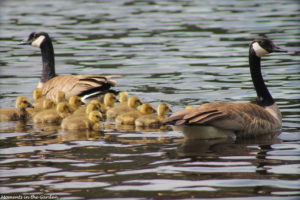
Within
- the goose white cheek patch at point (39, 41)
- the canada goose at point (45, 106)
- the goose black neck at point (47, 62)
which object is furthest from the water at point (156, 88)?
the goose white cheek patch at point (39, 41)

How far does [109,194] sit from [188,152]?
2283 mm

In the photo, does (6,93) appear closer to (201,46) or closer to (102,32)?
(201,46)

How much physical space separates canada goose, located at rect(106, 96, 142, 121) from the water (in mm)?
934

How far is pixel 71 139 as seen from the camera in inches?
416

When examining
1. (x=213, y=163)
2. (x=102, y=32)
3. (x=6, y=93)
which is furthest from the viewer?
(x=102, y=32)

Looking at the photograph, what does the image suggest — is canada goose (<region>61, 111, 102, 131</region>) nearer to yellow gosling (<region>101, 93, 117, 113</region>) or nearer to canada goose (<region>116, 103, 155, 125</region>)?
canada goose (<region>116, 103, 155, 125</region>)

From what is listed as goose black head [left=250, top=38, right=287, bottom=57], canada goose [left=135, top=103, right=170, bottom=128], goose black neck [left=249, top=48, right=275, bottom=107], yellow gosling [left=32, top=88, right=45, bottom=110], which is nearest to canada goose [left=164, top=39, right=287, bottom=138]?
goose black neck [left=249, top=48, right=275, bottom=107]

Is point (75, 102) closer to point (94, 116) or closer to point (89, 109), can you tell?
point (89, 109)

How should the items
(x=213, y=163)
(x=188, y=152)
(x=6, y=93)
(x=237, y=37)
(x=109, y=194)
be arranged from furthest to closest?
(x=237, y=37) < (x=6, y=93) < (x=188, y=152) < (x=213, y=163) < (x=109, y=194)

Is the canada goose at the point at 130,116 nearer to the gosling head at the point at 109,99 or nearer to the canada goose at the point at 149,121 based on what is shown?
the canada goose at the point at 149,121

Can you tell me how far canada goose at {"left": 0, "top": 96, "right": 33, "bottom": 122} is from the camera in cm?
1237

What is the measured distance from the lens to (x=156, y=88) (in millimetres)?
15953

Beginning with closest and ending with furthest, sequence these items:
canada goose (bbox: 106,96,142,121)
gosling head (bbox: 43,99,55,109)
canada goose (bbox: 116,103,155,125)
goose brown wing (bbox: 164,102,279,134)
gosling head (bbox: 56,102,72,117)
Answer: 1. goose brown wing (bbox: 164,102,279,134)
2. canada goose (bbox: 116,103,155,125)
3. gosling head (bbox: 56,102,72,117)
4. canada goose (bbox: 106,96,142,121)
5. gosling head (bbox: 43,99,55,109)

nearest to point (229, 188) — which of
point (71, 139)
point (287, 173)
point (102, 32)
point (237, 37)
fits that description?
point (287, 173)
